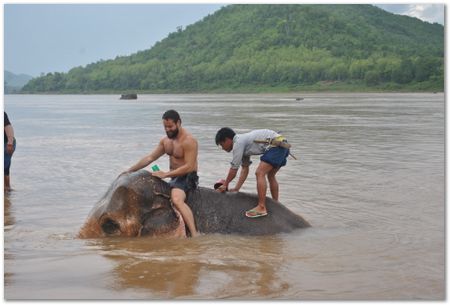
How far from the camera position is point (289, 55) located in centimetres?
12125

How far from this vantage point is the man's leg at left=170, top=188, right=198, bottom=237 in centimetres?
734

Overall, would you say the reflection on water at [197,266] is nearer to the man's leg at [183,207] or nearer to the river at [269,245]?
the river at [269,245]

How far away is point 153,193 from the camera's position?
7.40m

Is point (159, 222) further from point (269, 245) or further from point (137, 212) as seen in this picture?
point (269, 245)

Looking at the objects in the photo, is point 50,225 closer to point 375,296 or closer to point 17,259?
point 17,259

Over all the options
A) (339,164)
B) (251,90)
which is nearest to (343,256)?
(339,164)

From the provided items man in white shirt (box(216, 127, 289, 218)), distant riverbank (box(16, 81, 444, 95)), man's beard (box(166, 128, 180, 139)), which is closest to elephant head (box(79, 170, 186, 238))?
man's beard (box(166, 128, 180, 139))

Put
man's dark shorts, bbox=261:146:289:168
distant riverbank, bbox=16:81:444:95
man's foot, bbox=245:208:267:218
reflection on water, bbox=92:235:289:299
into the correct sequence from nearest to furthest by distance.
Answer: reflection on water, bbox=92:235:289:299, man's foot, bbox=245:208:267:218, man's dark shorts, bbox=261:146:289:168, distant riverbank, bbox=16:81:444:95

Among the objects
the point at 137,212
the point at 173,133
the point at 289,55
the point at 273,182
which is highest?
the point at 289,55

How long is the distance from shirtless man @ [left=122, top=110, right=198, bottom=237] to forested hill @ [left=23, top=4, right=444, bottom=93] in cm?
8075

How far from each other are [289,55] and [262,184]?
115722mm

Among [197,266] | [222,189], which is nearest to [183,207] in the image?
[222,189]

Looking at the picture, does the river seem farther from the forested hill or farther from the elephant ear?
the forested hill

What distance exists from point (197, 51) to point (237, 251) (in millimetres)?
129658
